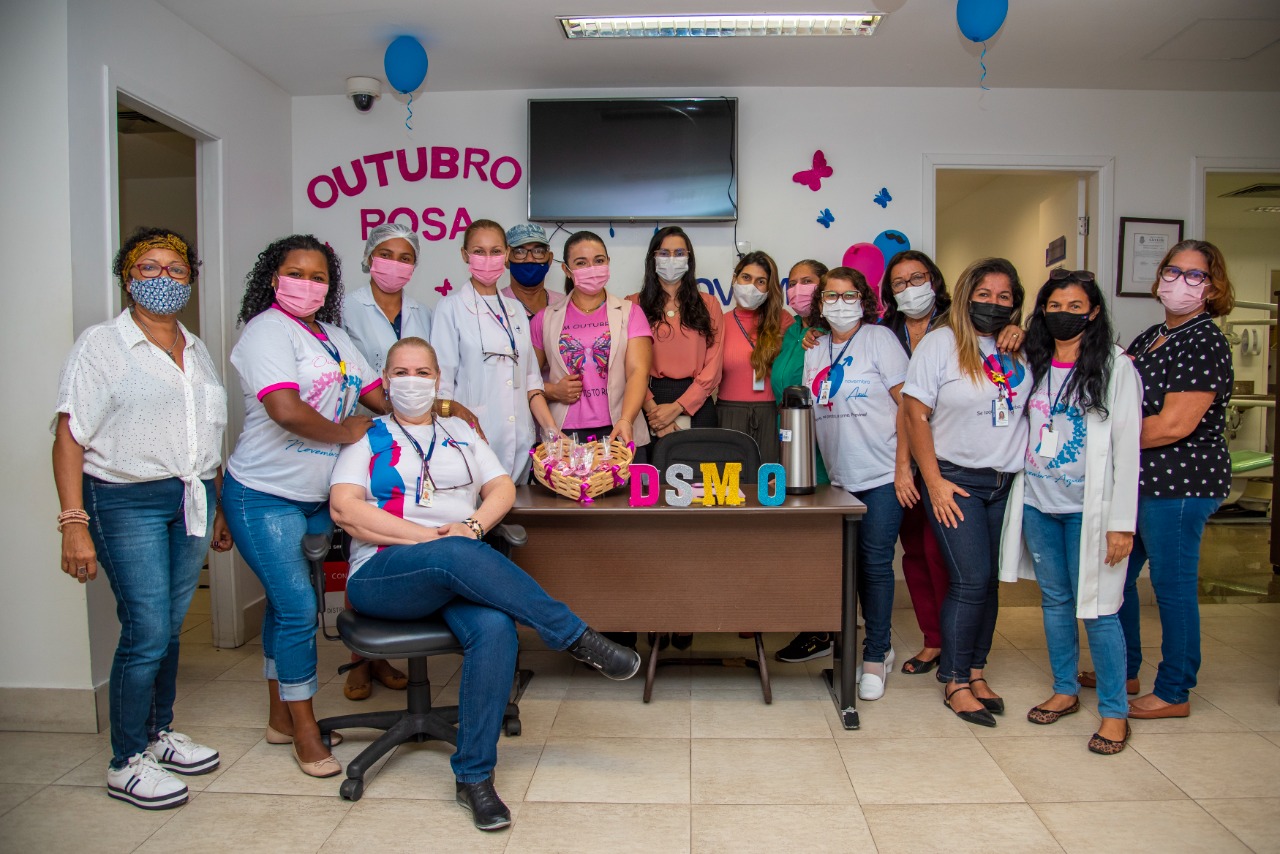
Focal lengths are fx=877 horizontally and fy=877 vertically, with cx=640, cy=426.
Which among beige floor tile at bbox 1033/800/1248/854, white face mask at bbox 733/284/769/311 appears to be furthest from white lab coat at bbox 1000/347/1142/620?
white face mask at bbox 733/284/769/311

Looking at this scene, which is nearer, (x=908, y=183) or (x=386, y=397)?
(x=386, y=397)

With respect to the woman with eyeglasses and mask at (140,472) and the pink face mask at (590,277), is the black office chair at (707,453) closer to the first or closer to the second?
the pink face mask at (590,277)

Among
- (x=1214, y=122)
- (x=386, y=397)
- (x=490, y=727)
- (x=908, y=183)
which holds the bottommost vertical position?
(x=490, y=727)

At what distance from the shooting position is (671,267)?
3738 millimetres

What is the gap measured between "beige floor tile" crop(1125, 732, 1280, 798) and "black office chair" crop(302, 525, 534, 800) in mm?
2087

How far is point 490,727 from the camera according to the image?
8.02 feet

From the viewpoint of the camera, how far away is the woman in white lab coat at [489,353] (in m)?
3.44

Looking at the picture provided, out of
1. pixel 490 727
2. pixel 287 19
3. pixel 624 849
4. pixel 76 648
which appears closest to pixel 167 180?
pixel 287 19

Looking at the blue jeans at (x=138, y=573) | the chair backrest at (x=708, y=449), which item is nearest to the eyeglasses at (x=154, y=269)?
the blue jeans at (x=138, y=573)

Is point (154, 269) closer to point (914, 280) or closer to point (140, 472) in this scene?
point (140, 472)

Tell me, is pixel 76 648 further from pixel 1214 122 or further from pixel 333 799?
pixel 1214 122

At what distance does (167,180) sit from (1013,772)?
6402 mm

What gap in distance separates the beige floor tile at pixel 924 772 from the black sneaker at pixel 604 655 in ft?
2.53

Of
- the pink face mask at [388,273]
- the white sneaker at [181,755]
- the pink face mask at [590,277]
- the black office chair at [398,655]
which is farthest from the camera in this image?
the pink face mask at [590,277]
